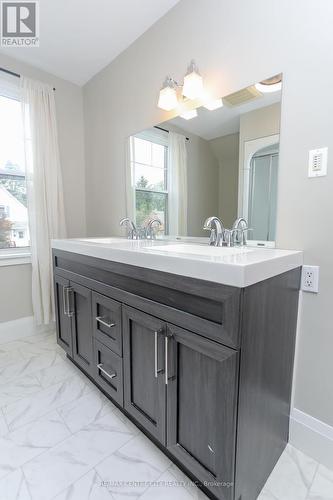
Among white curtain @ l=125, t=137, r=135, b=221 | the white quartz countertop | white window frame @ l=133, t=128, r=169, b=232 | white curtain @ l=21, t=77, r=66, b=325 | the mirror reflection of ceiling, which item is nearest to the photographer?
the white quartz countertop

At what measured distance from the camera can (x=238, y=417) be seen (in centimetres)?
83

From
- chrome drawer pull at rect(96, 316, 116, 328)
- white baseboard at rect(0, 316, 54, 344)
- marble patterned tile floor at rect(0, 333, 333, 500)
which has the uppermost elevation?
chrome drawer pull at rect(96, 316, 116, 328)

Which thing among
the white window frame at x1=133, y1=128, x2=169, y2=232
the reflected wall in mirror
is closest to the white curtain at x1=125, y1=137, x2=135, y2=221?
the reflected wall in mirror

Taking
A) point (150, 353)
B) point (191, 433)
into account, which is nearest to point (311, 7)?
point (150, 353)

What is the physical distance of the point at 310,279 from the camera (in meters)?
1.15

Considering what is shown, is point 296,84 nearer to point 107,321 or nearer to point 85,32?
point 107,321

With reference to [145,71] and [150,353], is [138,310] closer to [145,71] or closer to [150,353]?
[150,353]

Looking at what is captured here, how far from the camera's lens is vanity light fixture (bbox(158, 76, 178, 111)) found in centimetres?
159

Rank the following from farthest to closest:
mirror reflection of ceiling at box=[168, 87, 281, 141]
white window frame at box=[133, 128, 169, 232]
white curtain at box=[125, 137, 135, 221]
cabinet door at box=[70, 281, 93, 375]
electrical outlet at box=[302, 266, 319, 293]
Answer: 1. white curtain at box=[125, 137, 135, 221]
2. white window frame at box=[133, 128, 169, 232]
3. cabinet door at box=[70, 281, 93, 375]
4. mirror reflection of ceiling at box=[168, 87, 281, 141]
5. electrical outlet at box=[302, 266, 319, 293]

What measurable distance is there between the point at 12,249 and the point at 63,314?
3.01ft

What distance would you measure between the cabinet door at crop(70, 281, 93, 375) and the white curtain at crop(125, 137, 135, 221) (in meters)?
0.82

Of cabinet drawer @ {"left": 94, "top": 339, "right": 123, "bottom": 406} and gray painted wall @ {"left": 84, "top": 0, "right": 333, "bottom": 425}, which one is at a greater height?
gray painted wall @ {"left": 84, "top": 0, "right": 333, "bottom": 425}

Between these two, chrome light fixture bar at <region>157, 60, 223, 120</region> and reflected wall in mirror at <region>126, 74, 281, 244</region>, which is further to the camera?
chrome light fixture bar at <region>157, 60, 223, 120</region>

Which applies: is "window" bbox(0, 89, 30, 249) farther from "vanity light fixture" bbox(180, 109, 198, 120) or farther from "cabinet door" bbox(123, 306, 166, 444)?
"cabinet door" bbox(123, 306, 166, 444)
